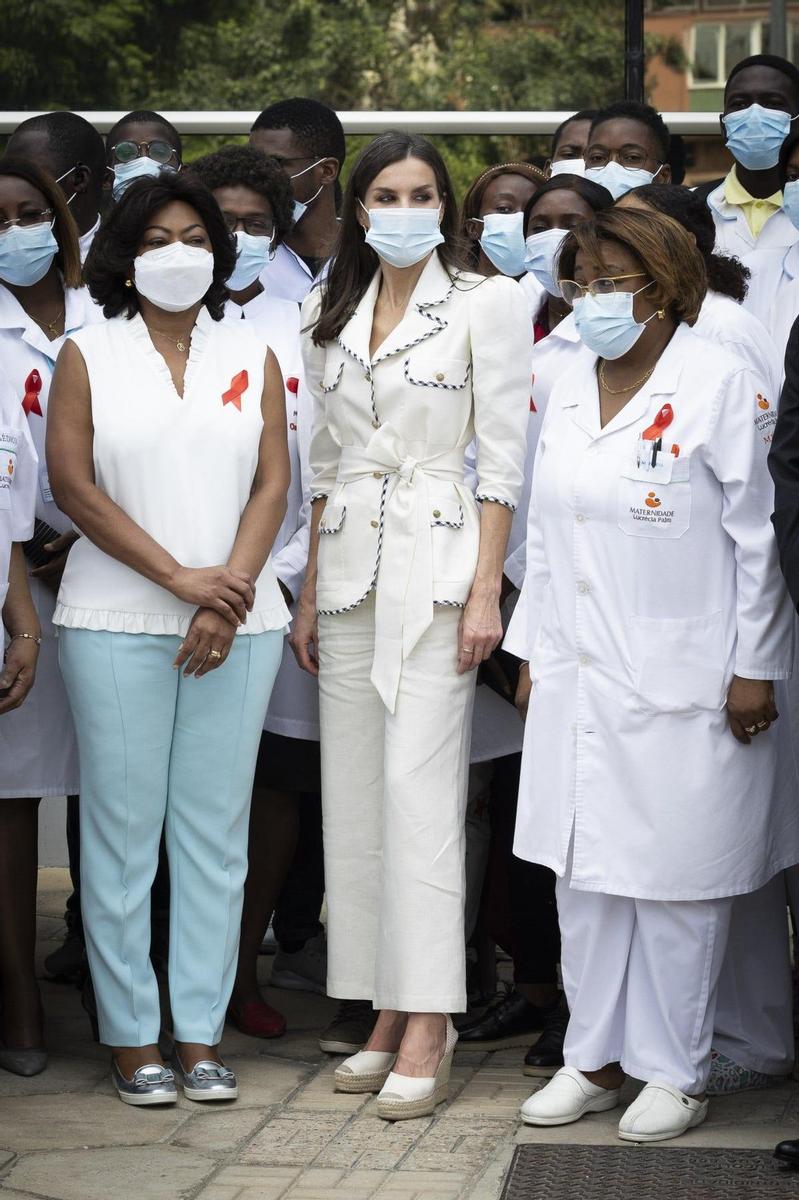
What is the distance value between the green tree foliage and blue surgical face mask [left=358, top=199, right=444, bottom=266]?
1623 centimetres

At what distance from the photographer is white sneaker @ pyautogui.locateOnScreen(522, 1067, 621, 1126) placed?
4879 millimetres

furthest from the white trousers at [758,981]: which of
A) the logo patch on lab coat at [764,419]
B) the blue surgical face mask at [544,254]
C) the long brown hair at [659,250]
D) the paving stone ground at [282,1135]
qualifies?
the blue surgical face mask at [544,254]

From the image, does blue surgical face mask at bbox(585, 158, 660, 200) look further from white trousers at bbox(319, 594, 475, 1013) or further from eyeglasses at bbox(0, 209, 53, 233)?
white trousers at bbox(319, 594, 475, 1013)

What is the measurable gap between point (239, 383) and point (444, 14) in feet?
71.2

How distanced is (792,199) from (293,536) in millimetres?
1734

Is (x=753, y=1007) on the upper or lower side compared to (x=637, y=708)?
lower

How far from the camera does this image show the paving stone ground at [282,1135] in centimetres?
452

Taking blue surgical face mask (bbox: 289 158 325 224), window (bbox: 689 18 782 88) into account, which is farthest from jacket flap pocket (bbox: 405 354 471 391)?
window (bbox: 689 18 782 88)

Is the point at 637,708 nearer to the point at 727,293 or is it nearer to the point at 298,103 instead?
the point at 727,293

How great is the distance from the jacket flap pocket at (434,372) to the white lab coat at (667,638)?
1.29 ft

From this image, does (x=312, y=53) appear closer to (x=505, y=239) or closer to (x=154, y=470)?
(x=505, y=239)

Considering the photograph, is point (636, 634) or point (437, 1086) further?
point (437, 1086)

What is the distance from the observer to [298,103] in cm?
659

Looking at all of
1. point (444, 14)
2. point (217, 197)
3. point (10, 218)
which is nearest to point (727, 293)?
point (217, 197)
